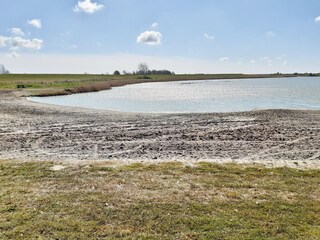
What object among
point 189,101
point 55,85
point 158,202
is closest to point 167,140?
point 158,202

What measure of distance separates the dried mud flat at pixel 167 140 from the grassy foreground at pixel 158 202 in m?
1.72

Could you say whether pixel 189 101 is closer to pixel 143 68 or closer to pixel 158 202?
pixel 158 202

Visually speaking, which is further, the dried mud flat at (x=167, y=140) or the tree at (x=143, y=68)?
the tree at (x=143, y=68)

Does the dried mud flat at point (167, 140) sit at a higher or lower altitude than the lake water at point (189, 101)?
higher

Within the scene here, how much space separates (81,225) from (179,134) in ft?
38.3

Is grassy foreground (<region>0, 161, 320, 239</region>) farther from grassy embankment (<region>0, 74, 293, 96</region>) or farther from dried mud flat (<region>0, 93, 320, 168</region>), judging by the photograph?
grassy embankment (<region>0, 74, 293, 96</region>)

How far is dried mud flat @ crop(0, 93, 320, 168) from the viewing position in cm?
1196

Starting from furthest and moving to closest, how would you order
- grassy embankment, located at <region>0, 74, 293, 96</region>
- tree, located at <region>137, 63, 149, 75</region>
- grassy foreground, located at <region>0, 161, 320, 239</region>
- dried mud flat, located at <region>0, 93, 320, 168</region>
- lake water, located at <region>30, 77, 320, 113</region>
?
tree, located at <region>137, 63, 149, 75</region> < grassy embankment, located at <region>0, 74, 293, 96</region> < lake water, located at <region>30, 77, 320, 113</region> < dried mud flat, located at <region>0, 93, 320, 168</region> < grassy foreground, located at <region>0, 161, 320, 239</region>

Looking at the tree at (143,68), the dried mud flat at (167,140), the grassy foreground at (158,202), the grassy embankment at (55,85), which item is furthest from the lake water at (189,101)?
the tree at (143,68)

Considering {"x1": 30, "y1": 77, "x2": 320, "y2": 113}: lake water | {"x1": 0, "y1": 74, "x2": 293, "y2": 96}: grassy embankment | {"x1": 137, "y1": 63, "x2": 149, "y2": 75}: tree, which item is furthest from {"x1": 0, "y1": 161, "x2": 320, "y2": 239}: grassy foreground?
{"x1": 137, "y1": 63, "x2": 149, "y2": 75}: tree

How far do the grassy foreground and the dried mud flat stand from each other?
5.63ft

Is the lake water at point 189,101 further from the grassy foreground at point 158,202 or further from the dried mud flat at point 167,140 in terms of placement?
the grassy foreground at point 158,202

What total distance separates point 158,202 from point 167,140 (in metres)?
8.70

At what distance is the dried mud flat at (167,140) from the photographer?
11961mm
